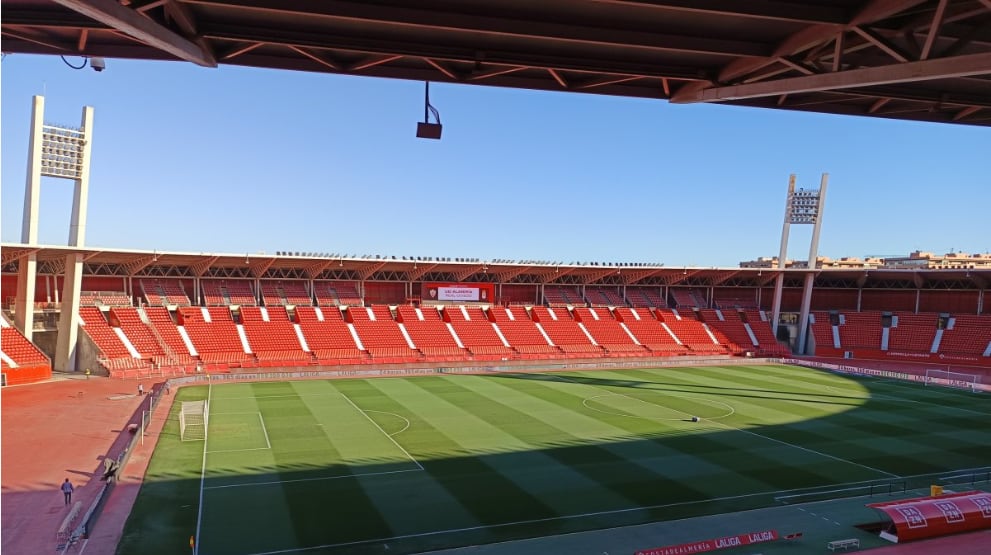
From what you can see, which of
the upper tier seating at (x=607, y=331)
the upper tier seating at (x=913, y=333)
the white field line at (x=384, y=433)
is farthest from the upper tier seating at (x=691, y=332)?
the white field line at (x=384, y=433)

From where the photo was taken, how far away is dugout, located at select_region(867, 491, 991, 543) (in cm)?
1697

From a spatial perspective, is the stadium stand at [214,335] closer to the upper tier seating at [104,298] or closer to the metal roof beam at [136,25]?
the upper tier seating at [104,298]

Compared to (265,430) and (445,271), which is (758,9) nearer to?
(265,430)

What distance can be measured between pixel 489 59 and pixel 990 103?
850 cm

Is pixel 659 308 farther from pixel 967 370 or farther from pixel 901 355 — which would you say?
pixel 967 370

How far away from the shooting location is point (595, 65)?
9.91m

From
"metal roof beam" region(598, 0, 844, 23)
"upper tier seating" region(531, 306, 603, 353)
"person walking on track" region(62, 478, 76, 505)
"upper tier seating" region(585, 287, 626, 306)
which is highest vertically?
"metal roof beam" region(598, 0, 844, 23)

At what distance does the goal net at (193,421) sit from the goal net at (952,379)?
47.1 metres

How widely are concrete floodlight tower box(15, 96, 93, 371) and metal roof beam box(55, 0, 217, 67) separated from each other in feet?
126

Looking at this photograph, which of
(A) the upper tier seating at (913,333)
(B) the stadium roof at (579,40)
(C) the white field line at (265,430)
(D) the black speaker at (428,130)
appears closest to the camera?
(B) the stadium roof at (579,40)

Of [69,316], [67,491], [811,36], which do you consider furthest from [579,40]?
[69,316]

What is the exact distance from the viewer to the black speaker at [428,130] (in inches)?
413

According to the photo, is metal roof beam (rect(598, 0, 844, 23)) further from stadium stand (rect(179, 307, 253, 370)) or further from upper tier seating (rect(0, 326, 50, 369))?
stadium stand (rect(179, 307, 253, 370))

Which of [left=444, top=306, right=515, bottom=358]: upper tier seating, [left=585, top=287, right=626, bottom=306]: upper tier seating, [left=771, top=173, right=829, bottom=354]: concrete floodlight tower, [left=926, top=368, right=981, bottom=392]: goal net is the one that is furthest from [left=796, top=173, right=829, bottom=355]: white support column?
[left=444, top=306, right=515, bottom=358]: upper tier seating
